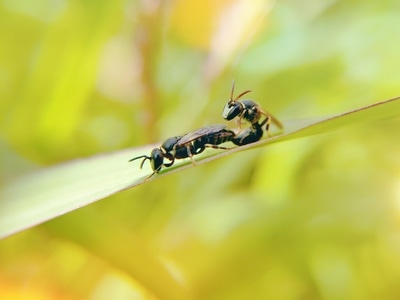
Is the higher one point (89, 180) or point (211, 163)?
point (211, 163)

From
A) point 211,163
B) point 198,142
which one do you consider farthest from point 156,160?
point 211,163

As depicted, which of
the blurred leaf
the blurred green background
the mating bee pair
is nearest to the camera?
the blurred leaf

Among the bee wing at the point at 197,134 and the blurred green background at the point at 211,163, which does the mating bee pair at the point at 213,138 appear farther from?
the blurred green background at the point at 211,163

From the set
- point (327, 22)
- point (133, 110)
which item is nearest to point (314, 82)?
point (327, 22)

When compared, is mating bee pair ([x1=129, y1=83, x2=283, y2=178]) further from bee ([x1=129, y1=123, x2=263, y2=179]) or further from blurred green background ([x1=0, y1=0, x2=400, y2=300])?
blurred green background ([x1=0, y1=0, x2=400, y2=300])

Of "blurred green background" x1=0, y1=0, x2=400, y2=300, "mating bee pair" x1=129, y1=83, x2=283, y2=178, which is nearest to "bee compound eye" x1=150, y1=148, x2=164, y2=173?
"mating bee pair" x1=129, y1=83, x2=283, y2=178

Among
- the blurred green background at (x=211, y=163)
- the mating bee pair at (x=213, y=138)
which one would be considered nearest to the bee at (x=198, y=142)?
the mating bee pair at (x=213, y=138)

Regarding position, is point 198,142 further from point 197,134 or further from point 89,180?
point 89,180
